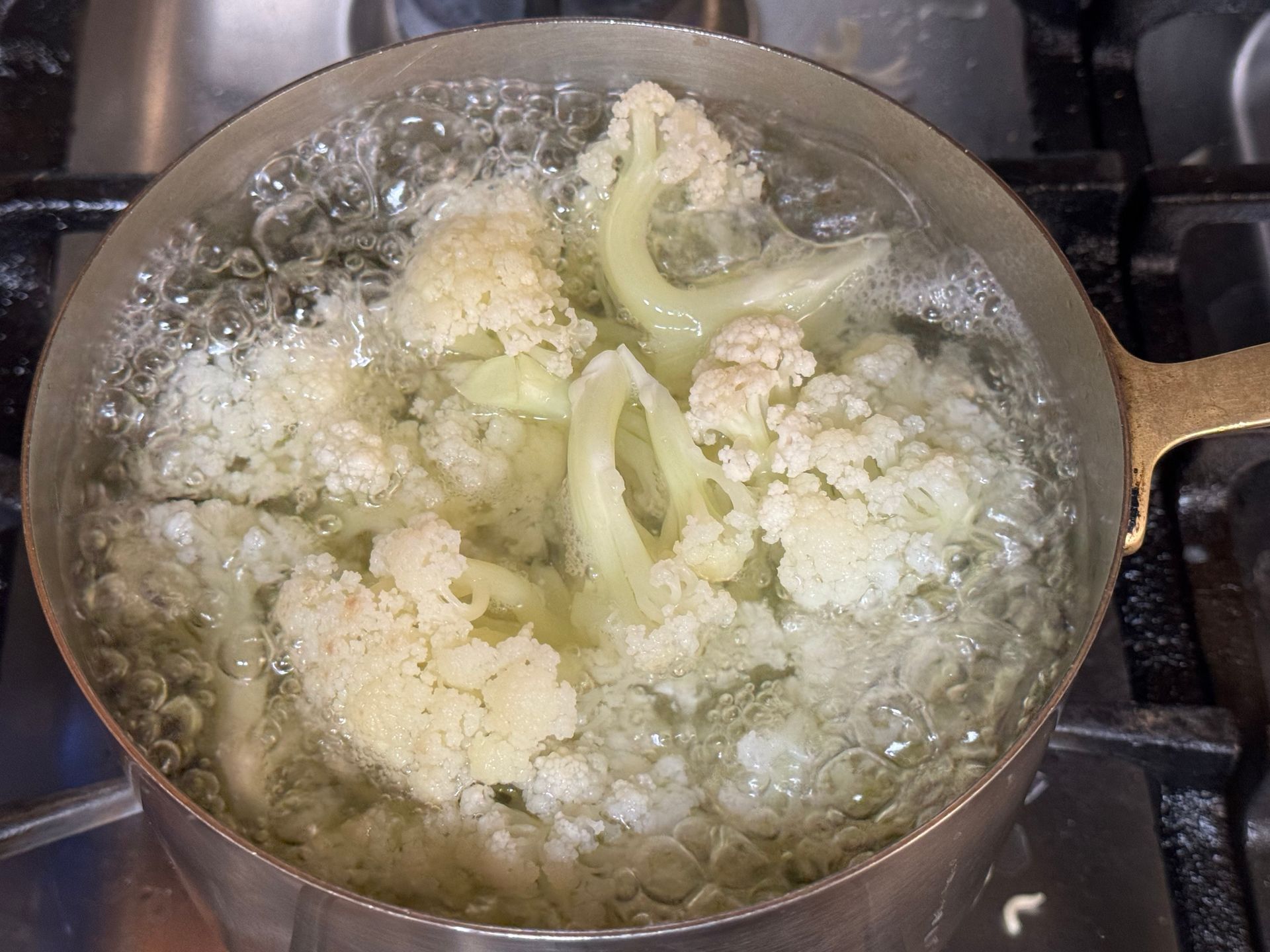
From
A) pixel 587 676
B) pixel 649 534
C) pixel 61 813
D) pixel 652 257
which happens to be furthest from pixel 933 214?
pixel 61 813

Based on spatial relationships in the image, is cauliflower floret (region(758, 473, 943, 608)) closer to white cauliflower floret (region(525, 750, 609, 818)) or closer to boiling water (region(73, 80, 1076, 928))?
boiling water (region(73, 80, 1076, 928))

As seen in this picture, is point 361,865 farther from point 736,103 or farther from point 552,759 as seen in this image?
point 736,103

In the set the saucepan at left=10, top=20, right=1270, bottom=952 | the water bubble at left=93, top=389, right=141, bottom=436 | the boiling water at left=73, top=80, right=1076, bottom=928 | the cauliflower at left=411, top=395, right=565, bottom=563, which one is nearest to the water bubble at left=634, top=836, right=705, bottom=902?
the boiling water at left=73, top=80, right=1076, bottom=928

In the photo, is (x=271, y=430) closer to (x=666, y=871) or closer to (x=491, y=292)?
(x=491, y=292)

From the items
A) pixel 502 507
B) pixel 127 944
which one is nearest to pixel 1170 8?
pixel 502 507

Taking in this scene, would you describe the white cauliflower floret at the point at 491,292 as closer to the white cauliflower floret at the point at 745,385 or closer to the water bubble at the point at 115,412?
the white cauliflower floret at the point at 745,385

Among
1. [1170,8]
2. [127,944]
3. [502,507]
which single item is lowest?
[127,944]
